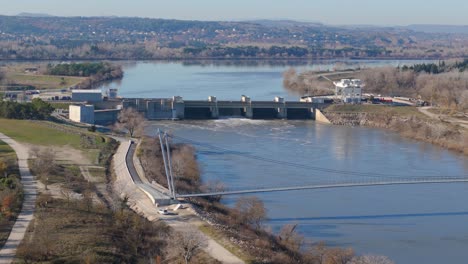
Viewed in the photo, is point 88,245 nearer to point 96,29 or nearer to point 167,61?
point 167,61

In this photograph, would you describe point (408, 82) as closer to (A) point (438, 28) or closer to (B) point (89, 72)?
(B) point (89, 72)

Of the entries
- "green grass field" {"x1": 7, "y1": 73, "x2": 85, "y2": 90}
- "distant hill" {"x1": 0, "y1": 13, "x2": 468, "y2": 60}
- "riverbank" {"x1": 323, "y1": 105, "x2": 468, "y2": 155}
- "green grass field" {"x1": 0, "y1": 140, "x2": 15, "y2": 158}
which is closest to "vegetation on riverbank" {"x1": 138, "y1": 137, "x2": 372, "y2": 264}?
"green grass field" {"x1": 0, "y1": 140, "x2": 15, "y2": 158}

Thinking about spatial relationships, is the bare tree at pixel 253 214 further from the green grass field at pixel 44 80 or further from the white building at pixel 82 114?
the green grass field at pixel 44 80

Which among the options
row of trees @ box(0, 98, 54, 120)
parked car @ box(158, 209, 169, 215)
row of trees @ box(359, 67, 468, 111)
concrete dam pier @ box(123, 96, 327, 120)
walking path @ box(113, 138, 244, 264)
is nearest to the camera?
walking path @ box(113, 138, 244, 264)

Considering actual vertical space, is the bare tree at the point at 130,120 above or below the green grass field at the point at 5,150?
below

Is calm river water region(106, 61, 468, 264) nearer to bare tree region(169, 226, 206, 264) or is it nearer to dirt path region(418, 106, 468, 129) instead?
dirt path region(418, 106, 468, 129)

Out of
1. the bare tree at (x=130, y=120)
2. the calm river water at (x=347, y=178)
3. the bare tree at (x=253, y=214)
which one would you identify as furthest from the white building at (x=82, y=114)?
the bare tree at (x=253, y=214)

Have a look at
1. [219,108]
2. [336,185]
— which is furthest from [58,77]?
[336,185]
